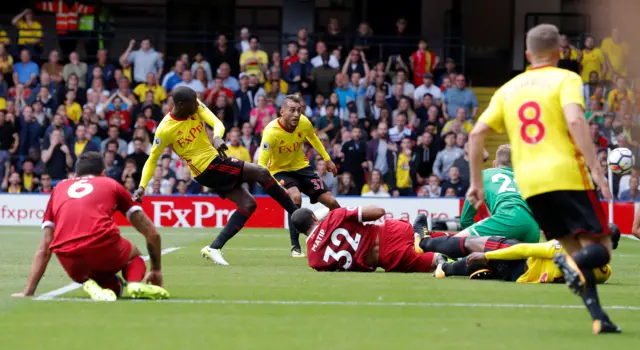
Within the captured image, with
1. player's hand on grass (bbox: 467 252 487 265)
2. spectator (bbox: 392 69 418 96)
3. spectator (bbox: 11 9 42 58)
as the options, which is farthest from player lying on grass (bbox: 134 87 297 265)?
spectator (bbox: 11 9 42 58)

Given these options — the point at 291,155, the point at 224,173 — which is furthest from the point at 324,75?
the point at 224,173

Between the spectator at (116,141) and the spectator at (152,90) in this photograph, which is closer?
the spectator at (116,141)

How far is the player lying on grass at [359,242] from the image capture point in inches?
442

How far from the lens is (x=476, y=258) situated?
10.9m

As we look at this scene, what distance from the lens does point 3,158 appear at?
81.1ft

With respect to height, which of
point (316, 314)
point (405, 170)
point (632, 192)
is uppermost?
point (316, 314)

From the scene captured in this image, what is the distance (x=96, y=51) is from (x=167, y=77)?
10.3 feet

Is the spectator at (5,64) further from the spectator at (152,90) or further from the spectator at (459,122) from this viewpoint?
the spectator at (459,122)

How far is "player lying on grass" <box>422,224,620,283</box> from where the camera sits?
35.0ft

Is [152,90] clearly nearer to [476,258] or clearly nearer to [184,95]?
[184,95]

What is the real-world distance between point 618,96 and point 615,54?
133 centimetres

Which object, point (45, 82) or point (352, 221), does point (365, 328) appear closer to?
point (352, 221)

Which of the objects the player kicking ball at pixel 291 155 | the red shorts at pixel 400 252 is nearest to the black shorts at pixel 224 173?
the player kicking ball at pixel 291 155

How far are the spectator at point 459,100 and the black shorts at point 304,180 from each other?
10337 millimetres
